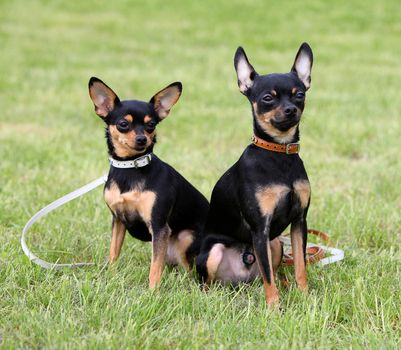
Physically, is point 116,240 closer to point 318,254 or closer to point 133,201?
point 133,201

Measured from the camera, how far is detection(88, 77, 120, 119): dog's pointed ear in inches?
162

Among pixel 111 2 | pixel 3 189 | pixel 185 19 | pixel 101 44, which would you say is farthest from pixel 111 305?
pixel 111 2

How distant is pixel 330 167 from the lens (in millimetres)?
7254

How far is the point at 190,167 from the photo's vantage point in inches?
283

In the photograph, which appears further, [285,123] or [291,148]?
[291,148]

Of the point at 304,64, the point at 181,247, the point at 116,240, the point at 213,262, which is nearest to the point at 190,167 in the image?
the point at 181,247

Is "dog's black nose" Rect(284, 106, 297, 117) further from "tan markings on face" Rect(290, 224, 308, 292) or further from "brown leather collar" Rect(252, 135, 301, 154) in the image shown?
"tan markings on face" Rect(290, 224, 308, 292)

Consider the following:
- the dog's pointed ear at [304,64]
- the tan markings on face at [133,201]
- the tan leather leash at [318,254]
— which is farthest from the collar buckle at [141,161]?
the tan leather leash at [318,254]

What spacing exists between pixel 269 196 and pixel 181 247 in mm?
946

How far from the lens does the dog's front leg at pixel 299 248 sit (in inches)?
159

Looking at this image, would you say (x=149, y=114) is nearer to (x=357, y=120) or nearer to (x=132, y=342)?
(x=132, y=342)

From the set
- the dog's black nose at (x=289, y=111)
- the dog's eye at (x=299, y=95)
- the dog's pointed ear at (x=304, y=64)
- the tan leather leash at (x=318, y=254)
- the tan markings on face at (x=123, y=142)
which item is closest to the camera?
the dog's black nose at (x=289, y=111)

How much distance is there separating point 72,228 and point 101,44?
11869mm

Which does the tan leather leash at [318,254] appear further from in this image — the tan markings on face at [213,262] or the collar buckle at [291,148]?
the collar buckle at [291,148]
